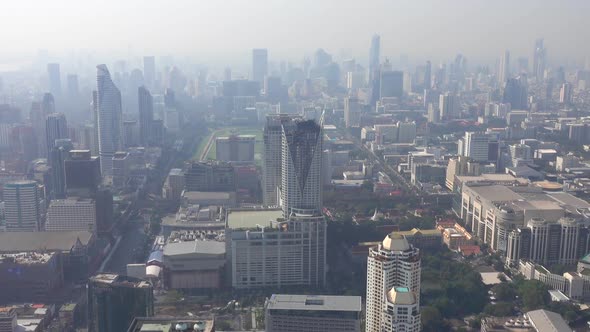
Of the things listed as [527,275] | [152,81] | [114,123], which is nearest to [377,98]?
[152,81]

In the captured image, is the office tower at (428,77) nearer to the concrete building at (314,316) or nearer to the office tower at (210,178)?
the office tower at (210,178)

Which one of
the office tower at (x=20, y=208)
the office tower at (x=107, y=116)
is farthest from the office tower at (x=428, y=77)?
the office tower at (x=20, y=208)

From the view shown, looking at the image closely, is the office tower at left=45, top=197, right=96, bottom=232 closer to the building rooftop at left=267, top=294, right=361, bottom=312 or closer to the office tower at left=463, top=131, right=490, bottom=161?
the building rooftop at left=267, top=294, right=361, bottom=312

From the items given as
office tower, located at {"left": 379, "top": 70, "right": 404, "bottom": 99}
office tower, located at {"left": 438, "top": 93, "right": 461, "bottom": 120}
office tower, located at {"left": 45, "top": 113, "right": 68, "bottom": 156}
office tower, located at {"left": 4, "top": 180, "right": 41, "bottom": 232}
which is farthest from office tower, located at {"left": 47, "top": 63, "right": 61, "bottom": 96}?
office tower, located at {"left": 4, "top": 180, "right": 41, "bottom": 232}

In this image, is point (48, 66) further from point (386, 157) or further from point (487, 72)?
point (487, 72)

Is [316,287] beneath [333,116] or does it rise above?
beneath
